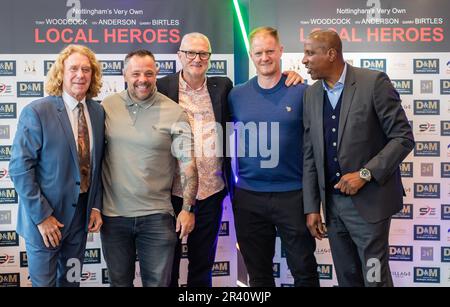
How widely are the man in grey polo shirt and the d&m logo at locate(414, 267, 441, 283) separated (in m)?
2.12

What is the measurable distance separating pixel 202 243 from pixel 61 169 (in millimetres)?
1111

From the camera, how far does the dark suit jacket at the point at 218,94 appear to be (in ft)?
10.7

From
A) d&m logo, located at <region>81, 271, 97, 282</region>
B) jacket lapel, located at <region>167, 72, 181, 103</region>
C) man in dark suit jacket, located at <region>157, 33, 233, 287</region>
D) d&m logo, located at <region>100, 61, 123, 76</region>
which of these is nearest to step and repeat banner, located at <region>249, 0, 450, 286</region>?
man in dark suit jacket, located at <region>157, 33, 233, 287</region>

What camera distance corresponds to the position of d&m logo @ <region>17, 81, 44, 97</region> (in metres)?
3.72

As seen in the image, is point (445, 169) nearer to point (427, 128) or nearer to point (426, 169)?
point (426, 169)

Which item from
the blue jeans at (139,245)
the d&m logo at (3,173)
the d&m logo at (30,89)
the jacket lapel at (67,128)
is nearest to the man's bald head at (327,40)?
the blue jeans at (139,245)

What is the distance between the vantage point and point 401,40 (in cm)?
380

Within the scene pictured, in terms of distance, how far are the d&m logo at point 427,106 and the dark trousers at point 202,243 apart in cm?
174

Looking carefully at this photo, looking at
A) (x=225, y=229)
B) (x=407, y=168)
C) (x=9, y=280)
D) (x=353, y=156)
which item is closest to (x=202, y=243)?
(x=225, y=229)

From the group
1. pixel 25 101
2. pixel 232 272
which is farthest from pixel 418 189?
pixel 25 101

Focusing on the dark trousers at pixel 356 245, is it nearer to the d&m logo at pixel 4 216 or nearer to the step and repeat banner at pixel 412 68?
the step and repeat banner at pixel 412 68

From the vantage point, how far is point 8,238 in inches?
150
